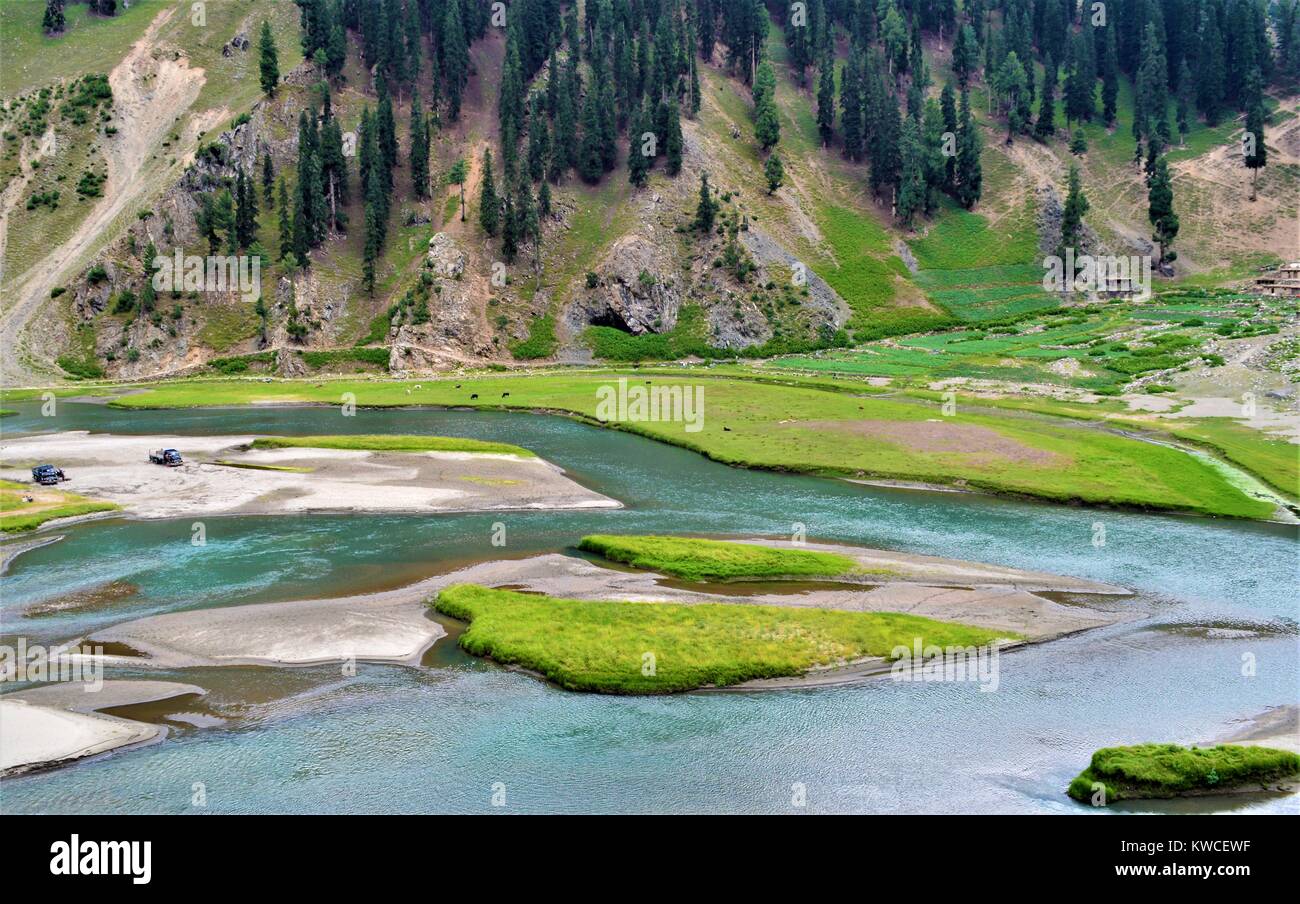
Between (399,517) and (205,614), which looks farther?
(399,517)

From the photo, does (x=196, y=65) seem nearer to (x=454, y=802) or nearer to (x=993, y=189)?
(x=993, y=189)

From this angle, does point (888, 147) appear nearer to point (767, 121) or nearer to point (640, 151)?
point (767, 121)

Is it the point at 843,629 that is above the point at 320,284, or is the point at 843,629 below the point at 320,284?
below

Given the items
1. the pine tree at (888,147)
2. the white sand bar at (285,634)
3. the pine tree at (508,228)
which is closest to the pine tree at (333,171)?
the pine tree at (508,228)

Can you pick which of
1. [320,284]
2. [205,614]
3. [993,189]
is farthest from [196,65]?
[205,614]

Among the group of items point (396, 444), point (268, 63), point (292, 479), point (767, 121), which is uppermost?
point (268, 63)

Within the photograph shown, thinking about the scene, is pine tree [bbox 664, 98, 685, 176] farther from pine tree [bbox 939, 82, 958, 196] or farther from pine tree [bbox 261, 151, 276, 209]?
pine tree [bbox 261, 151, 276, 209]

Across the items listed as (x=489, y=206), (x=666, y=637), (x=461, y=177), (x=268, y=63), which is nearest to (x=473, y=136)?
(x=461, y=177)
